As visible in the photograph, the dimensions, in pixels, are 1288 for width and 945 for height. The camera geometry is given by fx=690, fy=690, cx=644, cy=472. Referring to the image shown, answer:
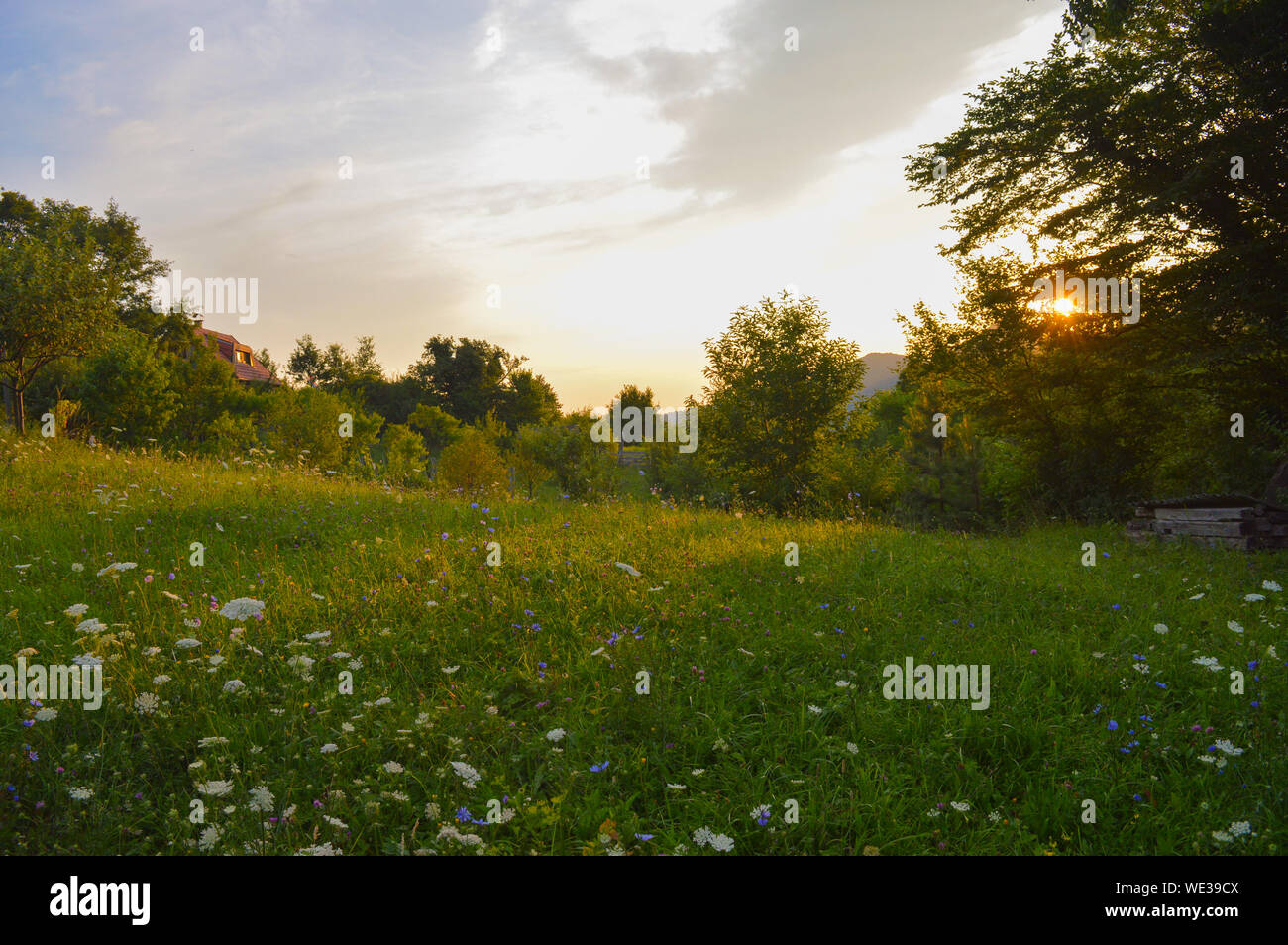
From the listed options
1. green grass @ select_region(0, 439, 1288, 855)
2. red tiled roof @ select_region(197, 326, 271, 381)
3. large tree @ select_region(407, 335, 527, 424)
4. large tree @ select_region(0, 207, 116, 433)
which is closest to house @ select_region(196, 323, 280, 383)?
red tiled roof @ select_region(197, 326, 271, 381)

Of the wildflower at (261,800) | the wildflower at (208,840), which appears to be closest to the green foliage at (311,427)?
the wildflower at (261,800)

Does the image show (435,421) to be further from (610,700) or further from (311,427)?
(610,700)

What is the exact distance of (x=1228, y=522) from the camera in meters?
11.5

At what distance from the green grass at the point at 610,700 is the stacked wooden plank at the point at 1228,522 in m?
4.10

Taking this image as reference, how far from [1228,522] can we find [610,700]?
1217cm

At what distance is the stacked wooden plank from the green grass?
13.5ft

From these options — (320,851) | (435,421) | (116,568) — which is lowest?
(320,851)

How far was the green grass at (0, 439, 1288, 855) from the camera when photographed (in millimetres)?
3447

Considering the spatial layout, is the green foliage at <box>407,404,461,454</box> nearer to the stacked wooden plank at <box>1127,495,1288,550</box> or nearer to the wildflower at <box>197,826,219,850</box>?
the stacked wooden plank at <box>1127,495,1288,550</box>

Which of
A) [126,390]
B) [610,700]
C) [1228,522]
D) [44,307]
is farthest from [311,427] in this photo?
[1228,522]

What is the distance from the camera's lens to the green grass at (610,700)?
345 cm

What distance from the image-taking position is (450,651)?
17.0 ft
